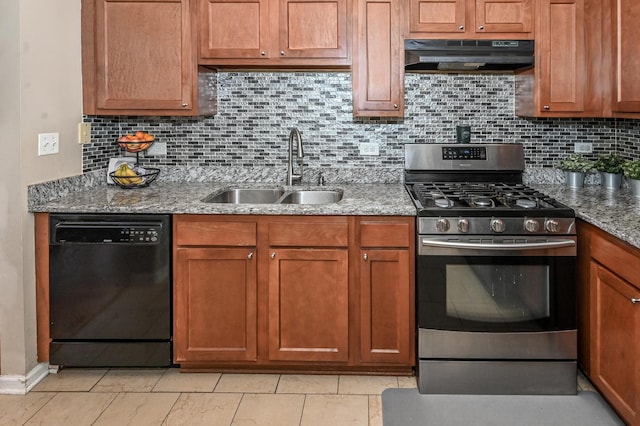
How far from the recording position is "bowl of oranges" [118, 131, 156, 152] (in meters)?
3.38

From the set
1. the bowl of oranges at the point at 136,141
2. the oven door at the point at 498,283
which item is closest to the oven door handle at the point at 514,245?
the oven door at the point at 498,283

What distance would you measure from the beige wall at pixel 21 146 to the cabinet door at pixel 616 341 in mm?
2601

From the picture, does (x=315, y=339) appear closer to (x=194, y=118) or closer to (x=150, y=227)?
(x=150, y=227)

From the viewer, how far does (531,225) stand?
2652 mm

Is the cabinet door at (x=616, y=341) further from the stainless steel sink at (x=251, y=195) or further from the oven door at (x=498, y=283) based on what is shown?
the stainless steel sink at (x=251, y=195)

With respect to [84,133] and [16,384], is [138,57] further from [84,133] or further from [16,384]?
[16,384]

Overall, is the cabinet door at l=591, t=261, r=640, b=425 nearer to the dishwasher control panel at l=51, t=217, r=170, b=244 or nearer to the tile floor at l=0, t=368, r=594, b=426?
the tile floor at l=0, t=368, r=594, b=426

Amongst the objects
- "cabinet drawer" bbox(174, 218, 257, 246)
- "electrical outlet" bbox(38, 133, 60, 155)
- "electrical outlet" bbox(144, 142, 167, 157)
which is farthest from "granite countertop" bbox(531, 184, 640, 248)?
"electrical outlet" bbox(38, 133, 60, 155)

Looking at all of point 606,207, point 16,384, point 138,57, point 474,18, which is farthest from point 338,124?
point 16,384

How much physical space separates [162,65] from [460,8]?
1.66 meters

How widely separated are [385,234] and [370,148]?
0.93 metres

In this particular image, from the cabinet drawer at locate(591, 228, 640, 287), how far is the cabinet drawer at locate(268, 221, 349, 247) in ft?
3.61

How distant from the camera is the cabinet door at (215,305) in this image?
2818 mm

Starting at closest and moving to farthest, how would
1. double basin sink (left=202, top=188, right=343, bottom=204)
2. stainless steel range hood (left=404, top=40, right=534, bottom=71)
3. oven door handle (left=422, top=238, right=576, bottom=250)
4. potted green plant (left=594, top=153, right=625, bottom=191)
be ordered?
1. oven door handle (left=422, top=238, right=576, bottom=250)
2. stainless steel range hood (left=404, top=40, right=534, bottom=71)
3. potted green plant (left=594, top=153, right=625, bottom=191)
4. double basin sink (left=202, top=188, right=343, bottom=204)
